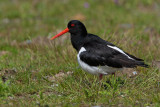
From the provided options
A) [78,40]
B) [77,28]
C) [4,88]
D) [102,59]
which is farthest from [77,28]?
[4,88]

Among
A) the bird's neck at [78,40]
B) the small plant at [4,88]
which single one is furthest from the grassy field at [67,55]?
the bird's neck at [78,40]

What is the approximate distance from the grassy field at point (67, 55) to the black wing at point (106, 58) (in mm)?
323

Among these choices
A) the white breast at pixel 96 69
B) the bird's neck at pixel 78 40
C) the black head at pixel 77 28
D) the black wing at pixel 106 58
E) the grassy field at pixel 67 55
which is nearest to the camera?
the grassy field at pixel 67 55

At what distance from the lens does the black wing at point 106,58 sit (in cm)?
581

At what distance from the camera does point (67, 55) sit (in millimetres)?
7512

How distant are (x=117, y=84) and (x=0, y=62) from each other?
3.09 meters

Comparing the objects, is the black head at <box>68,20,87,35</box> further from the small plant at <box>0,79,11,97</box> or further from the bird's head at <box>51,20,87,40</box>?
the small plant at <box>0,79,11,97</box>

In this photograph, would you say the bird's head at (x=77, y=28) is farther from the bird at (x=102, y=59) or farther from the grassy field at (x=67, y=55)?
the grassy field at (x=67, y=55)

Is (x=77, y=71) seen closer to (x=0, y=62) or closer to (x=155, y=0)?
(x=0, y=62)

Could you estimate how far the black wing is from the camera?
5812 mm

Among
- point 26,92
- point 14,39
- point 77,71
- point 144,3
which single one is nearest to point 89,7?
point 144,3

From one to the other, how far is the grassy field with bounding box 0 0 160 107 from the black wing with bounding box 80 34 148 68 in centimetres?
32

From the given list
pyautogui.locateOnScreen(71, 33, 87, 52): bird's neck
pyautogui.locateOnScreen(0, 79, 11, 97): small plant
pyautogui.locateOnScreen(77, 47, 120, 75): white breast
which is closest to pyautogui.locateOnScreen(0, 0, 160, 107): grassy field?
pyautogui.locateOnScreen(0, 79, 11, 97): small plant

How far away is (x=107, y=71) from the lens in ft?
19.9
